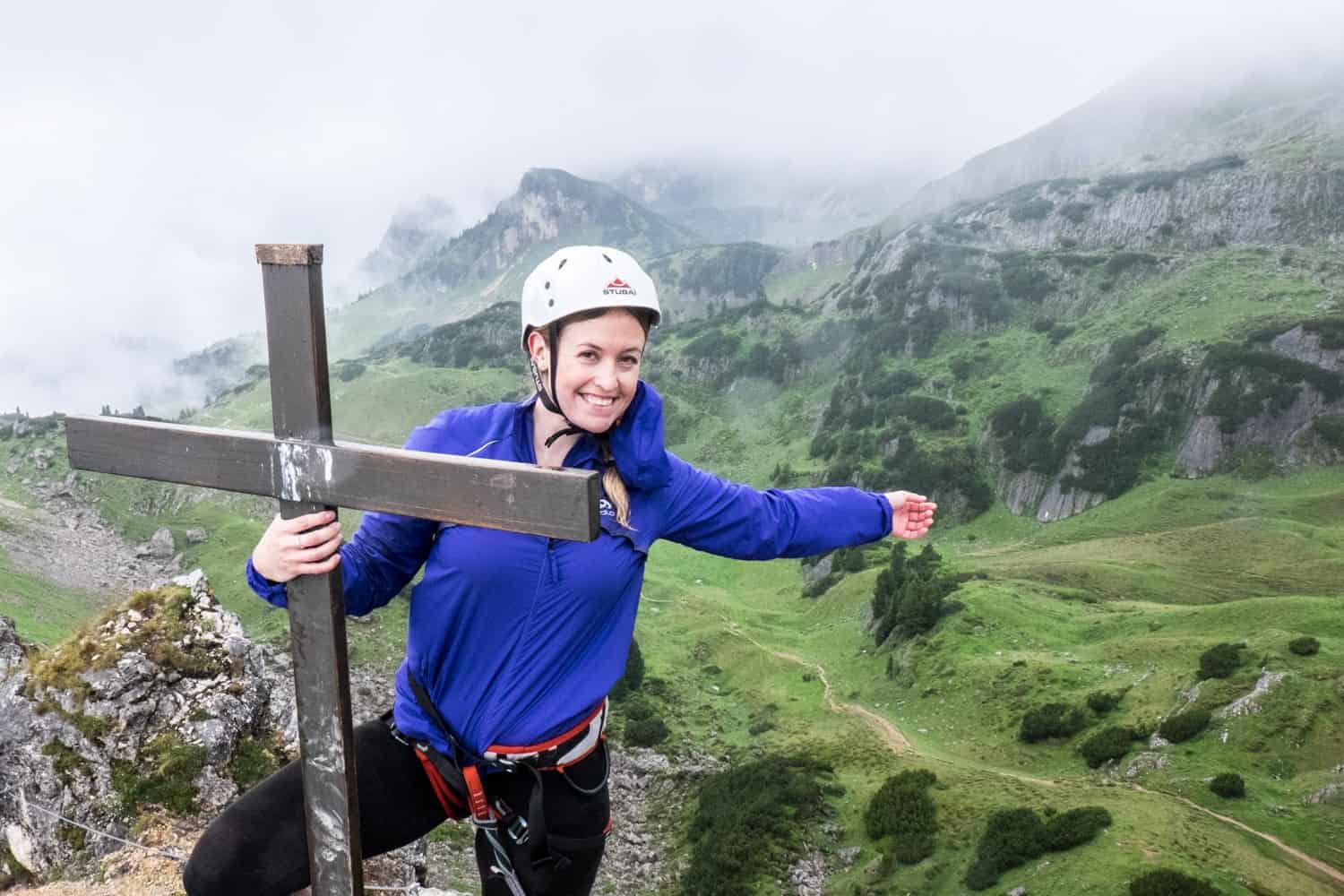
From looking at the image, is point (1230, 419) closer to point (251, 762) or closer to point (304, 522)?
point (251, 762)

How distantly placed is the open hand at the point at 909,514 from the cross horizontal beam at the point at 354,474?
9.12ft

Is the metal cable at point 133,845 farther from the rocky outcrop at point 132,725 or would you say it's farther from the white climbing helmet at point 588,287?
the white climbing helmet at point 588,287

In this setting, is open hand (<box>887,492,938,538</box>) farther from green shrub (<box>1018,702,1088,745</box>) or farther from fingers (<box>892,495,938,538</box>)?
green shrub (<box>1018,702,1088,745</box>)

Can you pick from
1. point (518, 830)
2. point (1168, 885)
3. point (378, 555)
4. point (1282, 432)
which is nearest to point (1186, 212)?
point (1282, 432)

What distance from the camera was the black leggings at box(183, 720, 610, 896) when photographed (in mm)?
4121

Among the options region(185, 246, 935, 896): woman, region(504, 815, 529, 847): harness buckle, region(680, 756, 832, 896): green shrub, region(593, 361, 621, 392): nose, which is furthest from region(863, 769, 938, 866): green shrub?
region(593, 361, 621, 392): nose

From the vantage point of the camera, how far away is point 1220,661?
3353 cm

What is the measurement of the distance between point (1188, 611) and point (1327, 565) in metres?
22.0

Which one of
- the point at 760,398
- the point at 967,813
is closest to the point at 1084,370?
the point at 760,398

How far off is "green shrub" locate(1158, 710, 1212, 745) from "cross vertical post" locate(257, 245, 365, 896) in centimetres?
3360

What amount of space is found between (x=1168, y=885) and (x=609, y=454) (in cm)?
1976

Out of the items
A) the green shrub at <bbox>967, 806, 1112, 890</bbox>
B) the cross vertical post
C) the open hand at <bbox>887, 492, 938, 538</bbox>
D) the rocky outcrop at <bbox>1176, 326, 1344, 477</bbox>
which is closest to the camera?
the cross vertical post

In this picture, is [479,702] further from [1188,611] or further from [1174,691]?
[1188,611]

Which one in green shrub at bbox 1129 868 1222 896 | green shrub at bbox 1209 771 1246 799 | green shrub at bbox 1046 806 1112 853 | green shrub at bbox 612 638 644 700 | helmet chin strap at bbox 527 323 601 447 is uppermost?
helmet chin strap at bbox 527 323 601 447
